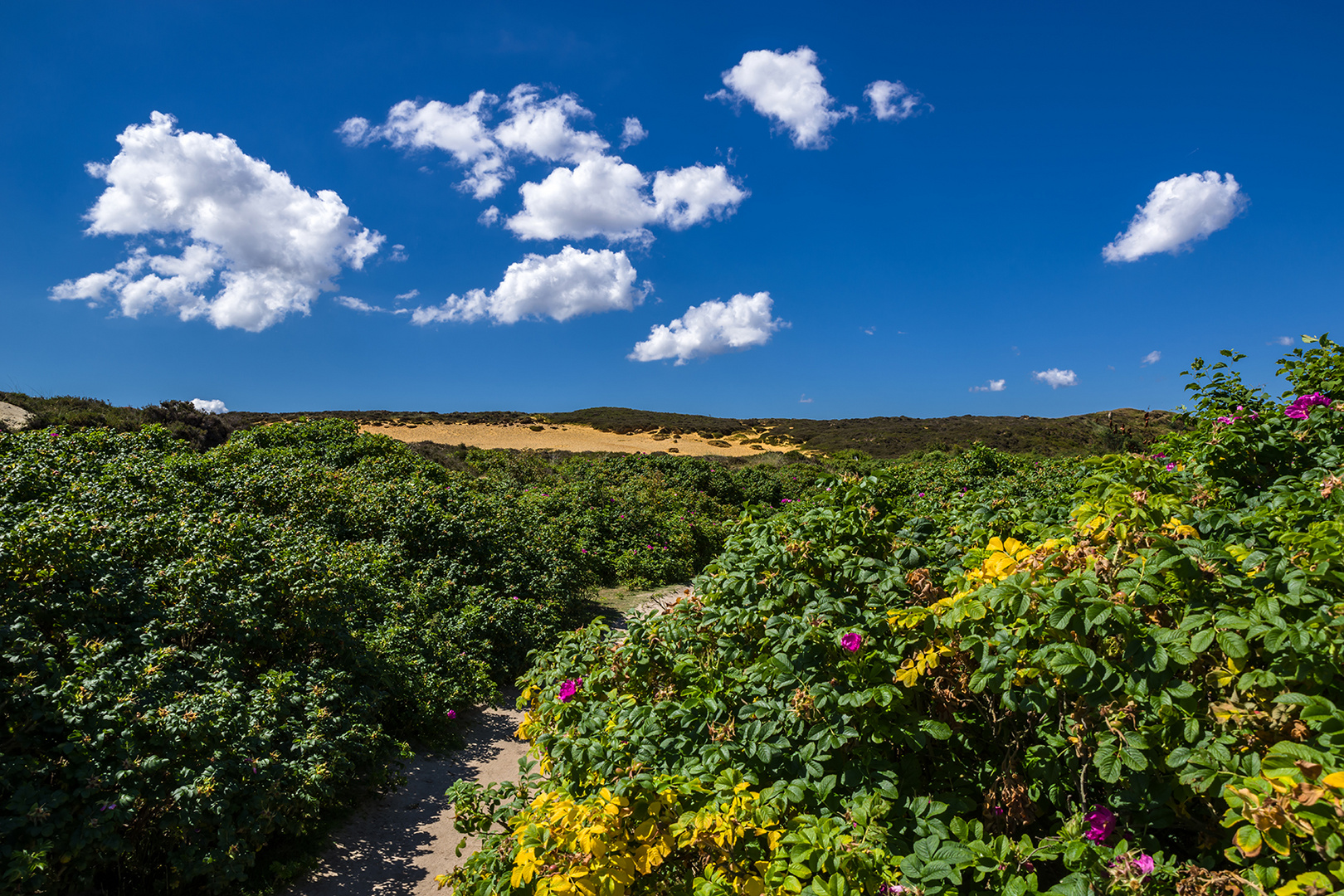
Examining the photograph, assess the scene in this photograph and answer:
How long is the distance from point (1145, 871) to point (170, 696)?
5.02 metres

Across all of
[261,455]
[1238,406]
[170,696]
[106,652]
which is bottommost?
[170,696]

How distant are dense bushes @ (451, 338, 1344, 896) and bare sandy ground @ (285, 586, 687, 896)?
82 centimetres

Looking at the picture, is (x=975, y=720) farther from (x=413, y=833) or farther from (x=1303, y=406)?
(x=413, y=833)

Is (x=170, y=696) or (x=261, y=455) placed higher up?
(x=261, y=455)

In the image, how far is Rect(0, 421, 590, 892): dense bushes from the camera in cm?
354

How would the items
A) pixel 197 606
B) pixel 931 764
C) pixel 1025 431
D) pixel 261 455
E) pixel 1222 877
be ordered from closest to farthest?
pixel 1222 877
pixel 931 764
pixel 197 606
pixel 261 455
pixel 1025 431

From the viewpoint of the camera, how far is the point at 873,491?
318 centimetres

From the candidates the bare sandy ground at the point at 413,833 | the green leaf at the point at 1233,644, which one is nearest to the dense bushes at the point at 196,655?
the bare sandy ground at the point at 413,833

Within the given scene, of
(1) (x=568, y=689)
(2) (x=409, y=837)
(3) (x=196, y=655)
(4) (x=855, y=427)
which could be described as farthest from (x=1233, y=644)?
(4) (x=855, y=427)

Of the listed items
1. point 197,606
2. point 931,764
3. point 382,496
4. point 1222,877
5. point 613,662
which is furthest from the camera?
point 382,496

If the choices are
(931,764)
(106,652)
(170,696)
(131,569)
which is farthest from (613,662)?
(131,569)

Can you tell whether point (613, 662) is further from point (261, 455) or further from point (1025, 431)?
point (1025, 431)

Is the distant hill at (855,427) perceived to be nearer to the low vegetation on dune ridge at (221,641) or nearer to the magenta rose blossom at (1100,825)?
the low vegetation on dune ridge at (221,641)

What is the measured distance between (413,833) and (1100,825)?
181 inches
